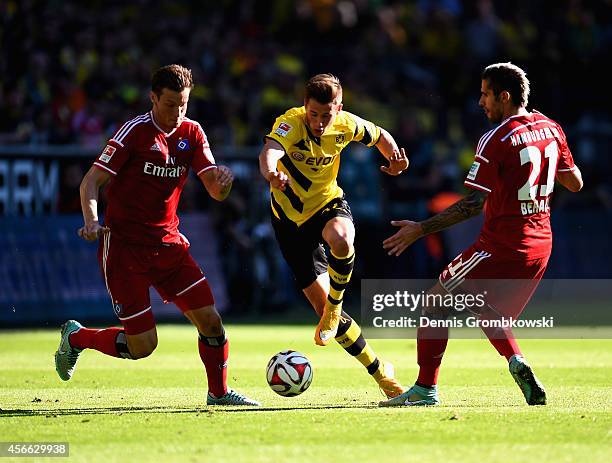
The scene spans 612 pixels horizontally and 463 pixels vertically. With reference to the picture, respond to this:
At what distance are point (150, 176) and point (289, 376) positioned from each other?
191 cm

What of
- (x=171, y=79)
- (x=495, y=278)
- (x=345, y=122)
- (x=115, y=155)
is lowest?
(x=495, y=278)

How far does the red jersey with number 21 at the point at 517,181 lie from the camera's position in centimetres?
873

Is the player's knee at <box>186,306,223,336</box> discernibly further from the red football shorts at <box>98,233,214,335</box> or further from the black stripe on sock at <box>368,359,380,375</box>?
the black stripe on sock at <box>368,359,380,375</box>

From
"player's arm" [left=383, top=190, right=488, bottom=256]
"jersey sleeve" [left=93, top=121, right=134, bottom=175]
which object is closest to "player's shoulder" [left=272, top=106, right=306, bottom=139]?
"jersey sleeve" [left=93, top=121, right=134, bottom=175]

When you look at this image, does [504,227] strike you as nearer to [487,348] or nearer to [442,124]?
[487,348]

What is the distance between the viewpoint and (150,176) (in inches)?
363

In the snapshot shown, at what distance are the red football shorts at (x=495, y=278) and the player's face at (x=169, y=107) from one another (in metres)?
2.38

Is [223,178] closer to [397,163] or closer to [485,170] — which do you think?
[397,163]

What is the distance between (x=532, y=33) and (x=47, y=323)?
16141 millimetres

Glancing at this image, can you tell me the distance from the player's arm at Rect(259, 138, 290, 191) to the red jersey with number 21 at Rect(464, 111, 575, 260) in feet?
4.55

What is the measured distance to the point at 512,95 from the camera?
8891 mm

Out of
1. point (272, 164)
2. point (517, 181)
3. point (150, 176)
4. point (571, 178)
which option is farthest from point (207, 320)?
point (571, 178)

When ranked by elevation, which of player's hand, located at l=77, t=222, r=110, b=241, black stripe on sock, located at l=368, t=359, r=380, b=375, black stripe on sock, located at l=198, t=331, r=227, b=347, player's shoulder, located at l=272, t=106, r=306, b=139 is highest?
player's shoulder, located at l=272, t=106, r=306, b=139

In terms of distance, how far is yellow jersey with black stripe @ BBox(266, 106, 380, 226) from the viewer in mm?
9633
